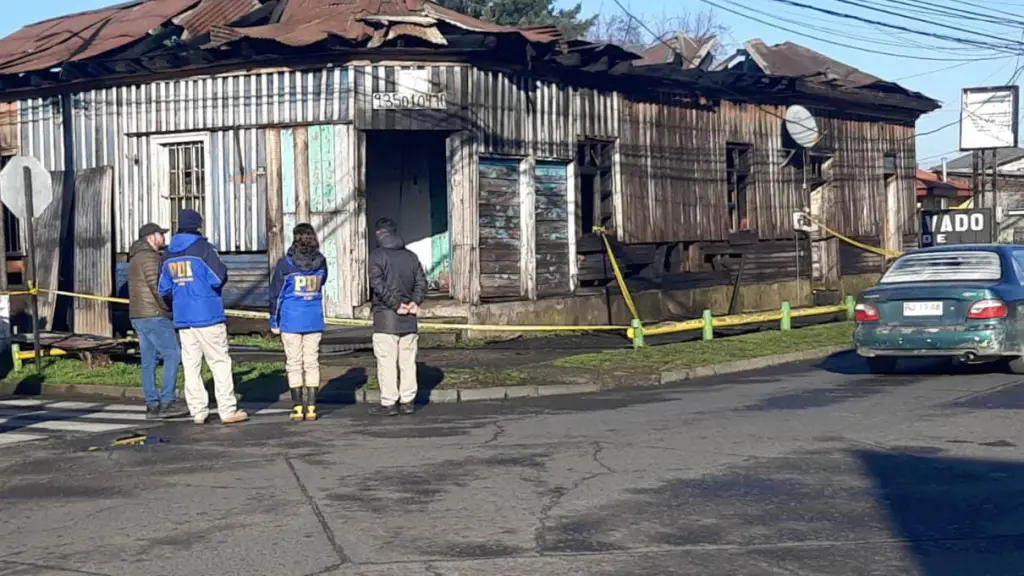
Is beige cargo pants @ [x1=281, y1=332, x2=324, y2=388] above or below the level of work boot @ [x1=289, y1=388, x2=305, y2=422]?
above

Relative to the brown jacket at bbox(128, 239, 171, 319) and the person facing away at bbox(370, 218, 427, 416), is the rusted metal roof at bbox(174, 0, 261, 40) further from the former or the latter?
the person facing away at bbox(370, 218, 427, 416)

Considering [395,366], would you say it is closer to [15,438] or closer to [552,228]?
[15,438]

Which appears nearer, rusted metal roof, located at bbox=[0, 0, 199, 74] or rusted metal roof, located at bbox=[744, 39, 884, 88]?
rusted metal roof, located at bbox=[0, 0, 199, 74]

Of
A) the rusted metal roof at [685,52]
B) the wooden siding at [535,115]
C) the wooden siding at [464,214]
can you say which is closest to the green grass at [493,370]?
the wooden siding at [464,214]

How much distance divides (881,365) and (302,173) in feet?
30.6

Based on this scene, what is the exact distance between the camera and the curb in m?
13.8

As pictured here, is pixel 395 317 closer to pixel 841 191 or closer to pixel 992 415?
pixel 992 415

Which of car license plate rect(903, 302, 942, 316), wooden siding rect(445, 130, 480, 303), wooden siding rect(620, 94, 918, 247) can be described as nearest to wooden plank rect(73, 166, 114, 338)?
wooden siding rect(445, 130, 480, 303)

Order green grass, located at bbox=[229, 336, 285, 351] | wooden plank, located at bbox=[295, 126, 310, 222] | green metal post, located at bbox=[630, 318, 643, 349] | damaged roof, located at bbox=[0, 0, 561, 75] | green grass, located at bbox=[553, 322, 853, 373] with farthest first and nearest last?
wooden plank, located at bbox=[295, 126, 310, 222]
damaged roof, located at bbox=[0, 0, 561, 75]
green grass, located at bbox=[229, 336, 285, 351]
green metal post, located at bbox=[630, 318, 643, 349]
green grass, located at bbox=[553, 322, 853, 373]

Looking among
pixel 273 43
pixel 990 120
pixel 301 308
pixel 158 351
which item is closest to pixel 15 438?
pixel 158 351

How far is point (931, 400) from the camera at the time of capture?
12.5 meters

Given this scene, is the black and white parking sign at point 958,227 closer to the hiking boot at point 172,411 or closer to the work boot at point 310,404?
the work boot at point 310,404

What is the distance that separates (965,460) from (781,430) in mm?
1880

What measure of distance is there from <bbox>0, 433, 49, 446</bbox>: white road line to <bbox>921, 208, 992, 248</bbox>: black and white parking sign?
22.9m
